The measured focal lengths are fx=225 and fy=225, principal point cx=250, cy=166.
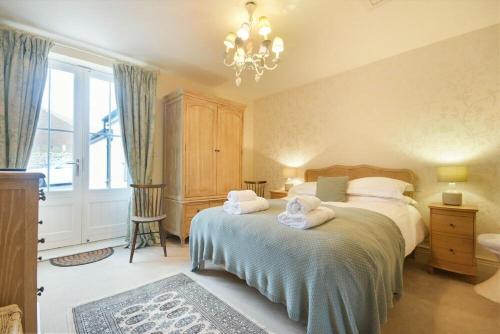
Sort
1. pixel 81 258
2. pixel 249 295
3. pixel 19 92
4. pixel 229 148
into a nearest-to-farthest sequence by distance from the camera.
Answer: pixel 249 295 < pixel 19 92 < pixel 81 258 < pixel 229 148

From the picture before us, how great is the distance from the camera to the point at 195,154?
11.1ft

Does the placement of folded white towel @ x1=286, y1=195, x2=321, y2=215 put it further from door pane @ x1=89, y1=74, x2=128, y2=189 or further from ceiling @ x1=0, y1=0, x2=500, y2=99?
door pane @ x1=89, y1=74, x2=128, y2=189

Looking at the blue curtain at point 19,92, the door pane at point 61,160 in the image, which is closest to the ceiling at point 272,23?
the blue curtain at point 19,92

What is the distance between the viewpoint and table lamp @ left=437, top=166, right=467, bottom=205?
92.8 inches

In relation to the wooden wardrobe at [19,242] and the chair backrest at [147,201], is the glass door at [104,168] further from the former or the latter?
the wooden wardrobe at [19,242]

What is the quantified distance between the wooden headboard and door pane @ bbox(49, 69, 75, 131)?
356 centimetres

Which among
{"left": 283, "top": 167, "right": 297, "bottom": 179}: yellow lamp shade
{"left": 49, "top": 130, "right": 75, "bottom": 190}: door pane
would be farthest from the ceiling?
{"left": 283, "top": 167, "right": 297, "bottom": 179}: yellow lamp shade

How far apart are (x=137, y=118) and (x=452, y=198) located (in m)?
3.98

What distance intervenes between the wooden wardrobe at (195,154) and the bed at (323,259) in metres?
1.14

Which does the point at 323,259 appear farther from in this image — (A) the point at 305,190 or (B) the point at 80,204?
(B) the point at 80,204

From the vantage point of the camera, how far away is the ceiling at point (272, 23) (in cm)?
218

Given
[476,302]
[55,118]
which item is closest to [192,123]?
[55,118]

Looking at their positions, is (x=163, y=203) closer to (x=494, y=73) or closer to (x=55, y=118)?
(x=55, y=118)

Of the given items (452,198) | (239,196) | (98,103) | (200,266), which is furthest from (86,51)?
(452,198)
